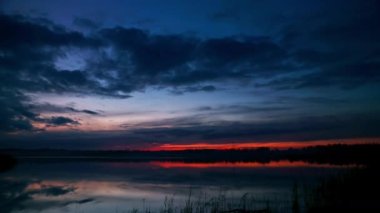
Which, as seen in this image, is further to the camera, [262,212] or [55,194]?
Answer: [55,194]

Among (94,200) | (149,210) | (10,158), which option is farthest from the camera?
(10,158)

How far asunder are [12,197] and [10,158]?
47.6 metres

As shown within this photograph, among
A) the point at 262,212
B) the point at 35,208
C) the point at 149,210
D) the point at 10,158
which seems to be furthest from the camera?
the point at 10,158

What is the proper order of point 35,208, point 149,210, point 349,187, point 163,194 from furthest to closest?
1. point 163,194
2. point 349,187
3. point 35,208
4. point 149,210

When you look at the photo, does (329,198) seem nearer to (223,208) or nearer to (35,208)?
(223,208)

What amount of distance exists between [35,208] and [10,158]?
52992mm

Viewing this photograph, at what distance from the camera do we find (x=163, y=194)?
83.9ft

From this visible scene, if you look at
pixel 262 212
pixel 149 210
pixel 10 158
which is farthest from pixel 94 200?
pixel 10 158

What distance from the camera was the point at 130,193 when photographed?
2647cm

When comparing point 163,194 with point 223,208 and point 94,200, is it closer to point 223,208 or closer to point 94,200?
point 94,200

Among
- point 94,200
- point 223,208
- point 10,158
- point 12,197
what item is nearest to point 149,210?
point 223,208

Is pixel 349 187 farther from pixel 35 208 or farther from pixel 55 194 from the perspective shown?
pixel 55 194

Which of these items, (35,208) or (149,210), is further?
(35,208)

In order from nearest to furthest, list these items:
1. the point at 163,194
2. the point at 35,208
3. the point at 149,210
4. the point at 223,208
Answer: the point at 223,208 < the point at 149,210 < the point at 35,208 < the point at 163,194
